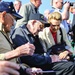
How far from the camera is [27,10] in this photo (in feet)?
14.4

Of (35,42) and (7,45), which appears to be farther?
(35,42)

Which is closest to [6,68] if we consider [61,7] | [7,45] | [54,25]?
[7,45]

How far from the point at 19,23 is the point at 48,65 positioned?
1.19 m

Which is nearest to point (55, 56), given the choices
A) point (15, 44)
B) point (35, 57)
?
point (35, 57)

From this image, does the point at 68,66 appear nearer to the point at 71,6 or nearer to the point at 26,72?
the point at 26,72

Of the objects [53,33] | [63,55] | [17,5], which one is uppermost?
[17,5]

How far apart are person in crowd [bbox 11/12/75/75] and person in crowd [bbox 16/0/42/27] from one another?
57 cm

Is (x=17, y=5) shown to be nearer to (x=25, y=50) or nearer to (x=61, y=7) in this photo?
(x=61, y=7)

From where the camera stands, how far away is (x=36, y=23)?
357 cm

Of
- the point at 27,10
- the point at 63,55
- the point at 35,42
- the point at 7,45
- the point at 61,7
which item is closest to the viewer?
the point at 7,45

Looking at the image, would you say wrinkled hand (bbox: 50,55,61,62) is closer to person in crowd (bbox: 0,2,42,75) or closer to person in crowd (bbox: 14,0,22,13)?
person in crowd (bbox: 0,2,42,75)

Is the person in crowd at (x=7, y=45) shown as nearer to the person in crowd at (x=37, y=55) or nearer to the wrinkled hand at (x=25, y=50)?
the wrinkled hand at (x=25, y=50)

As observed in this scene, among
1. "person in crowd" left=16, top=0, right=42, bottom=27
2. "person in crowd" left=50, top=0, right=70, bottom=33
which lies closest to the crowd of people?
"person in crowd" left=16, top=0, right=42, bottom=27

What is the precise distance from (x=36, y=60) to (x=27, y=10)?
141 cm
